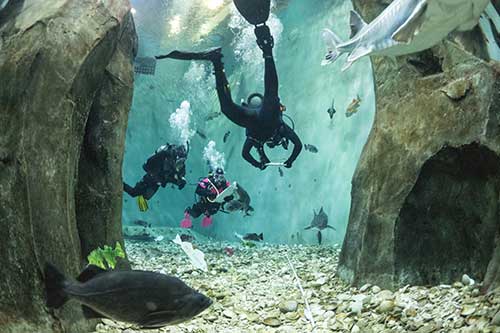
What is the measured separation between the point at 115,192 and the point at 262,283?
7.59 ft

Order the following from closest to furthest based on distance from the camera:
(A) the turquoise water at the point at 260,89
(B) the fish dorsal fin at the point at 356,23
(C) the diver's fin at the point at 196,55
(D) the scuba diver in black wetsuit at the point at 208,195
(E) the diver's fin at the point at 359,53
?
(E) the diver's fin at the point at 359,53
(B) the fish dorsal fin at the point at 356,23
(C) the diver's fin at the point at 196,55
(D) the scuba diver in black wetsuit at the point at 208,195
(A) the turquoise water at the point at 260,89

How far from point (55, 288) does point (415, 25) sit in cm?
216

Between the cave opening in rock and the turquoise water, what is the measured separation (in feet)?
26.2

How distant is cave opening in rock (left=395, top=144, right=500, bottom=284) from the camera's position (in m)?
3.78

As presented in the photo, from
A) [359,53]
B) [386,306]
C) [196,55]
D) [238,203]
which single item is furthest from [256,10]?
[386,306]

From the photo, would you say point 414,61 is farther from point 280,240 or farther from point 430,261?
point 280,240

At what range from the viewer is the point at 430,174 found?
13.6 feet

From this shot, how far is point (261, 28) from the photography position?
6852mm

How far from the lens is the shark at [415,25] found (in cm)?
207

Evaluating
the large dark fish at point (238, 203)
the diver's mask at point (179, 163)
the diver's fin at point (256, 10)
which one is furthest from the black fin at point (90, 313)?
the diver's mask at point (179, 163)

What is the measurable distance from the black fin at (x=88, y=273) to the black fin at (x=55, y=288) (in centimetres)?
7

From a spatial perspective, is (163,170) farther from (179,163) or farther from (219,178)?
(219,178)

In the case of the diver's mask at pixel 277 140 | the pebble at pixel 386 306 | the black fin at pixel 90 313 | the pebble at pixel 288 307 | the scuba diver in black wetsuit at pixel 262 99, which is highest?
the scuba diver in black wetsuit at pixel 262 99

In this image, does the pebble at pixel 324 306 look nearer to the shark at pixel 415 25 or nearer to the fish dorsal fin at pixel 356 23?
the shark at pixel 415 25
